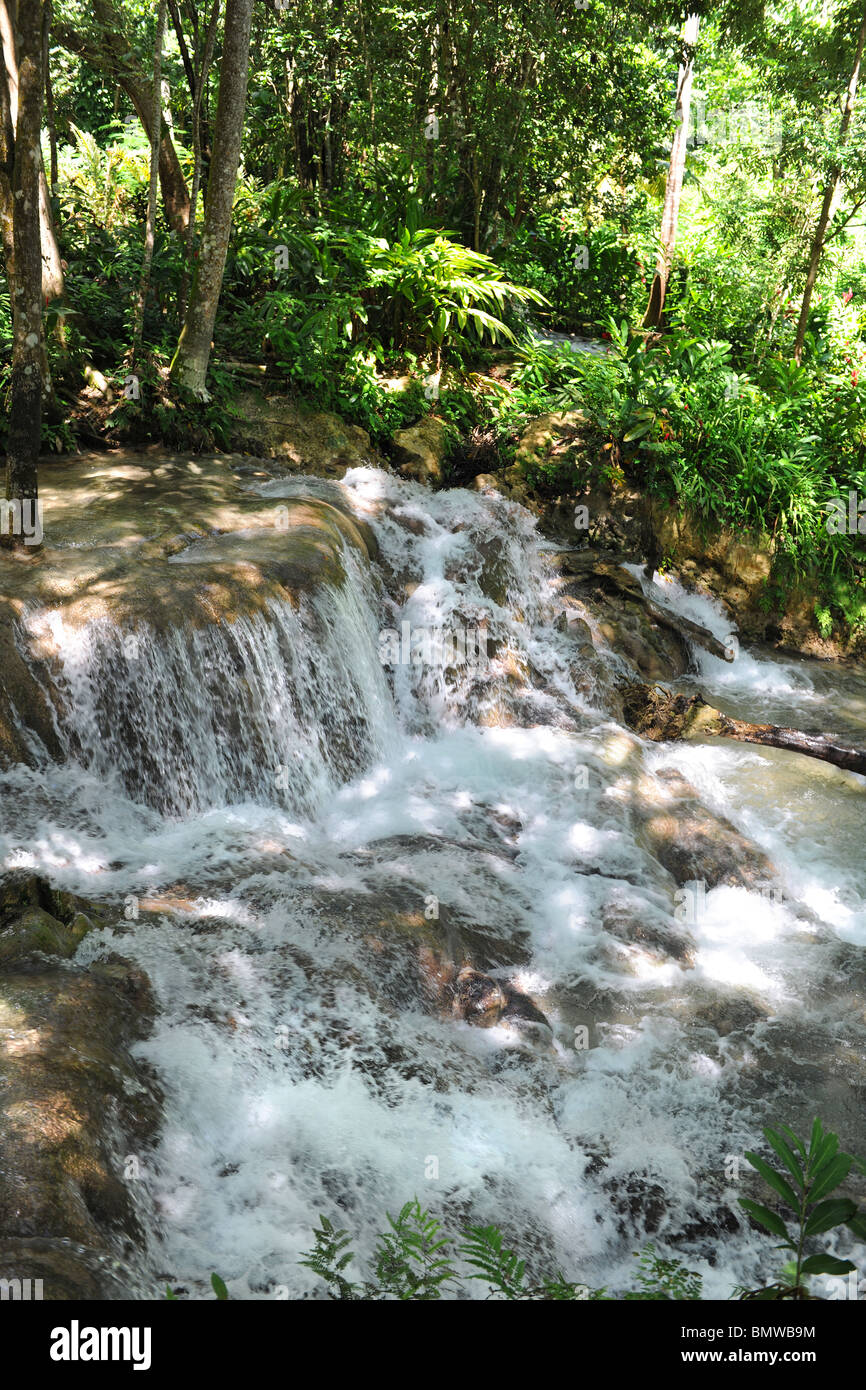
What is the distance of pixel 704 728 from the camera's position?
8.06m

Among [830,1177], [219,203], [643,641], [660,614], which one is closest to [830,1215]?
[830,1177]

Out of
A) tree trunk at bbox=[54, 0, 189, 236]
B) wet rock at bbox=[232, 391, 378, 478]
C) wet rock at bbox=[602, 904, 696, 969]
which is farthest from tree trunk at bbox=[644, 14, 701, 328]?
wet rock at bbox=[602, 904, 696, 969]

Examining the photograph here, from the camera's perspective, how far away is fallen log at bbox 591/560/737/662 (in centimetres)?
951

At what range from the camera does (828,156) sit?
10.4 metres

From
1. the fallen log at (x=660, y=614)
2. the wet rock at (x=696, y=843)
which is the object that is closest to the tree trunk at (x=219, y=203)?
the fallen log at (x=660, y=614)

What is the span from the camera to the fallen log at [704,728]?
25.4 feet

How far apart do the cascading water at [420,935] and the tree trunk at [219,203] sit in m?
2.99

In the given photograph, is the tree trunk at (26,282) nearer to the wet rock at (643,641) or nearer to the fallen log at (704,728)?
the fallen log at (704,728)

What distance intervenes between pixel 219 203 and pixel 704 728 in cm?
609

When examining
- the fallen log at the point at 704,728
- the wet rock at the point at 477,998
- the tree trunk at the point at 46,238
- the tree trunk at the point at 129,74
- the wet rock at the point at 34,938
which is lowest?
the wet rock at the point at 477,998

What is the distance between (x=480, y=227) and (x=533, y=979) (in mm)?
10378

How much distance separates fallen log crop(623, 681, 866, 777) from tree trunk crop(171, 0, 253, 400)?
5052 millimetres

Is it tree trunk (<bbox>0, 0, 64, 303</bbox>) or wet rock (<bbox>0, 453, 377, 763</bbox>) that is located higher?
tree trunk (<bbox>0, 0, 64, 303</bbox>)

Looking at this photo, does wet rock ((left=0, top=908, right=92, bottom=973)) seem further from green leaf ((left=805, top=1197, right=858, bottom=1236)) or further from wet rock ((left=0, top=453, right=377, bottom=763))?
green leaf ((left=805, top=1197, right=858, bottom=1236))
